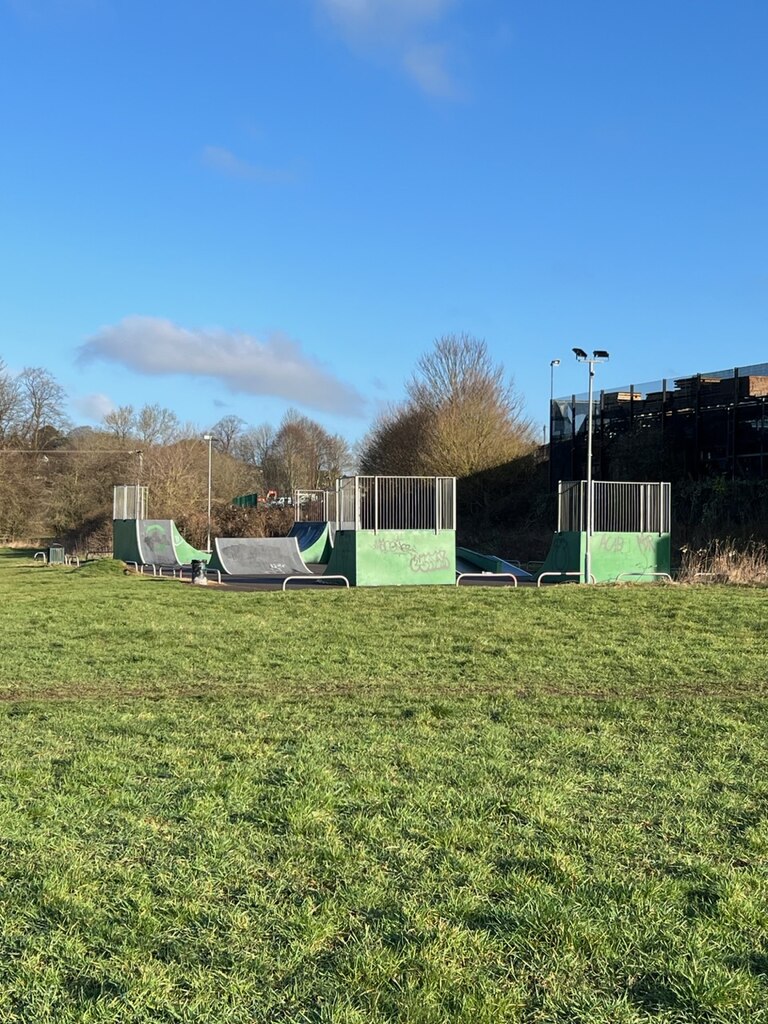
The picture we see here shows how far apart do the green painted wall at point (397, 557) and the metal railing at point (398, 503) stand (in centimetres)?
24

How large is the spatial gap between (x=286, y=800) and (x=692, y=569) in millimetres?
17855

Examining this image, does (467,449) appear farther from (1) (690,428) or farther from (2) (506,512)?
(1) (690,428)

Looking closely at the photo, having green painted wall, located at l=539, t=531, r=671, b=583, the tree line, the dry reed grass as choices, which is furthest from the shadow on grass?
the dry reed grass

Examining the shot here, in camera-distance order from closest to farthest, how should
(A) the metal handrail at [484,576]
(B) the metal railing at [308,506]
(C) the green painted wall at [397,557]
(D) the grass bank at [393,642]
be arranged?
(D) the grass bank at [393,642] → (C) the green painted wall at [397,557] → (A) the metal handrail at [484,576] → (B) the metal railing at [308,506]

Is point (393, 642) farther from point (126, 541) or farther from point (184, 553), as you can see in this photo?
point (126, 541)

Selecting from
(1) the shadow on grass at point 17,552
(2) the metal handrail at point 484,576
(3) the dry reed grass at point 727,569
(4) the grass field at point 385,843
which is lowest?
(1) the shadow on grass at point 17,552

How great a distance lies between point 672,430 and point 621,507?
11.6 meters

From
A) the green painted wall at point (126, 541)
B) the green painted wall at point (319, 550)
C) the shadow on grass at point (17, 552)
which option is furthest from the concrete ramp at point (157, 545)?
the shadow on grass at point (17, 552)

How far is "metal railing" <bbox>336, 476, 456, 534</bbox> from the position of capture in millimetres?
22656

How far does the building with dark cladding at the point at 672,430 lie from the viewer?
31625 millimetres

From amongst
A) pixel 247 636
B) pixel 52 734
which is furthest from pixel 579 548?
pixel 52 734

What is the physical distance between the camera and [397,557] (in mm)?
22719

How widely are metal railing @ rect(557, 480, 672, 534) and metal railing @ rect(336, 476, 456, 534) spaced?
3674 mm

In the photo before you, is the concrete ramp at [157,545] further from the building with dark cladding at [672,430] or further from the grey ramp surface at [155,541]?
the building with dark cladding at [672,430]
